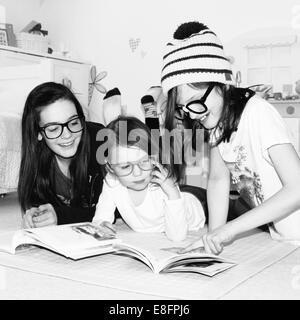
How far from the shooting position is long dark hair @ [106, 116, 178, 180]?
1.37 metres

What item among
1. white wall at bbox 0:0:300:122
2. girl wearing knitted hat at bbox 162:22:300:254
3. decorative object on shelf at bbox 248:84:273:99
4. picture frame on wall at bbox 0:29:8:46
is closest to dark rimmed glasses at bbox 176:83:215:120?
girl wearing knitted hat at bbox 162:22:300:254

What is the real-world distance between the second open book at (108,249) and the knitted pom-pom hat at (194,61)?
418 millimetres

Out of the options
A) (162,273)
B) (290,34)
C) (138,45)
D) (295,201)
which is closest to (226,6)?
(290,34)

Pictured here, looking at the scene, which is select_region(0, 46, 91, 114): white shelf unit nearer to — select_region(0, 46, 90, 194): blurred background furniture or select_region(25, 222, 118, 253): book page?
select_region(0, 46, 90, 194): blurred background furniture

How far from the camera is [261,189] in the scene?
1.29 meters

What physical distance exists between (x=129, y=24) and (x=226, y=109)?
2.03 m

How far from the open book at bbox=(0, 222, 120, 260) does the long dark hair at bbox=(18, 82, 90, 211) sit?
0.29 m

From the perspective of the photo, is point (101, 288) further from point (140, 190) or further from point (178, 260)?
point (140, 190)

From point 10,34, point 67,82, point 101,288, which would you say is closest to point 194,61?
point 101,288

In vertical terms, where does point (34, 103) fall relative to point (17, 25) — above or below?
below

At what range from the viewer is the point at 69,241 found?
111 centimetres

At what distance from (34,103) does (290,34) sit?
1638mm

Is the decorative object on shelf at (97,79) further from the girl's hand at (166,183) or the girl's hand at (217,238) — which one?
the girl's hand at (217,238)
